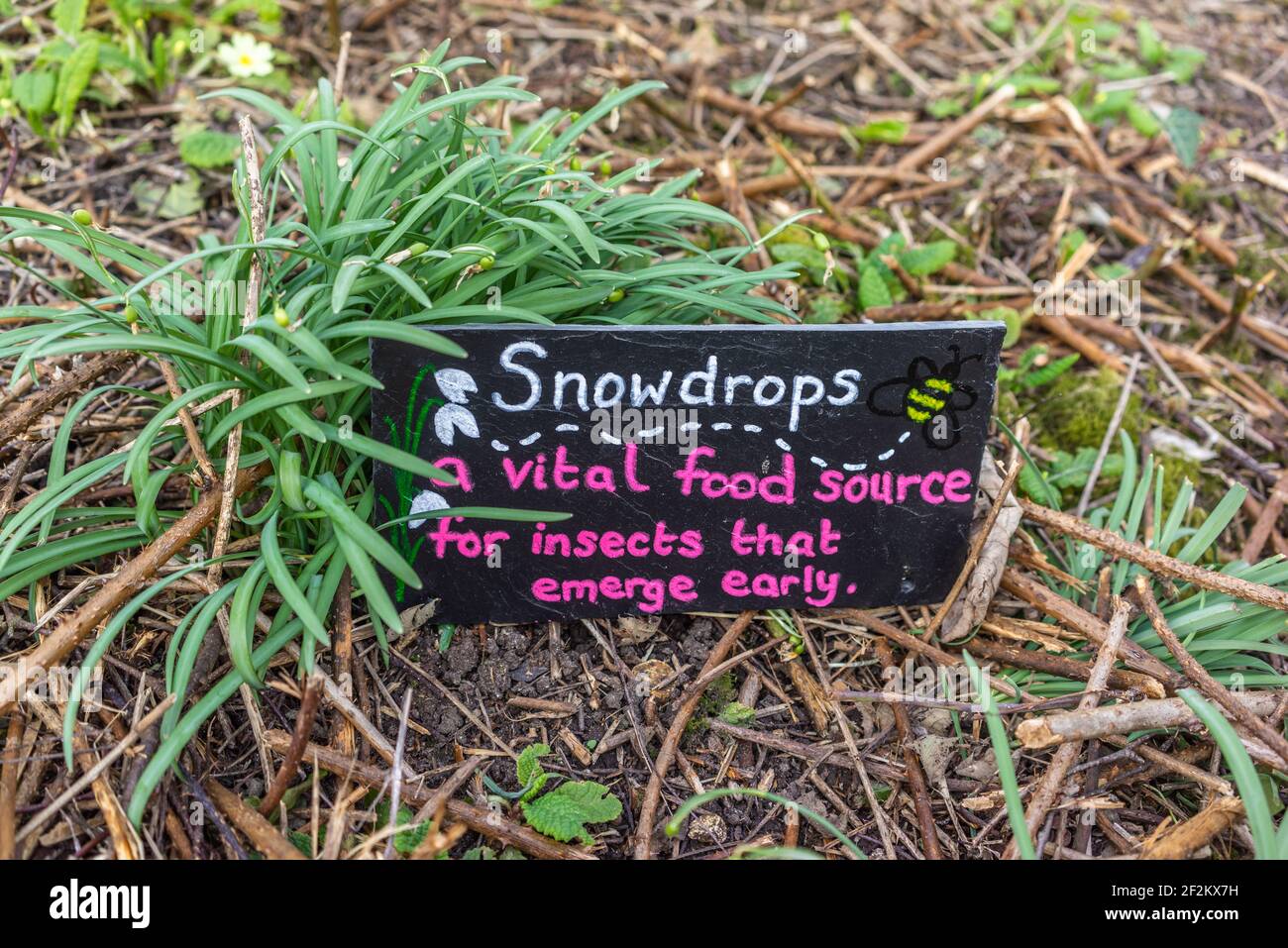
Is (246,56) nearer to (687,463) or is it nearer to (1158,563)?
(687,463)

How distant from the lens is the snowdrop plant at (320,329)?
1524 millimetres

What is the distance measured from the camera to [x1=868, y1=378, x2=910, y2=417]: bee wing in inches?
69.8

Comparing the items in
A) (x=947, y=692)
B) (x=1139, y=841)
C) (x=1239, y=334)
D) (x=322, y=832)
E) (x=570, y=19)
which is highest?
(x=570, y=19)

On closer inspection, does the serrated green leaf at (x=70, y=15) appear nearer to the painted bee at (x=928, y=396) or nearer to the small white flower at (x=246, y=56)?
the small white flower at (x=246, y=56)

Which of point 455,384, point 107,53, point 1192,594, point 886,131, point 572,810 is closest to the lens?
point 572,810

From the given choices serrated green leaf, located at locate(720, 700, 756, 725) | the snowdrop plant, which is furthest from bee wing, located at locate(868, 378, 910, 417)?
serrated green leaf, located at locate(720, 700, 756, 725)

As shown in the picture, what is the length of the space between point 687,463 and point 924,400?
433 millimetres

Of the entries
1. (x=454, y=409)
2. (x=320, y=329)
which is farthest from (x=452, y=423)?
(x=320, y=329)

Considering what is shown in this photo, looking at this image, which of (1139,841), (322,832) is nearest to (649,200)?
(322,832)

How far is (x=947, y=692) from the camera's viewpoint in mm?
1782

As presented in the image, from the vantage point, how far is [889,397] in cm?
178

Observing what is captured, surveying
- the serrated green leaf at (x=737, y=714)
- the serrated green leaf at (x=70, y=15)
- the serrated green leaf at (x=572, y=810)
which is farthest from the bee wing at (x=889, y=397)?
the serrated green leaf at (x=70, y=15)

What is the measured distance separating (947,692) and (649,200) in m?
1.11
